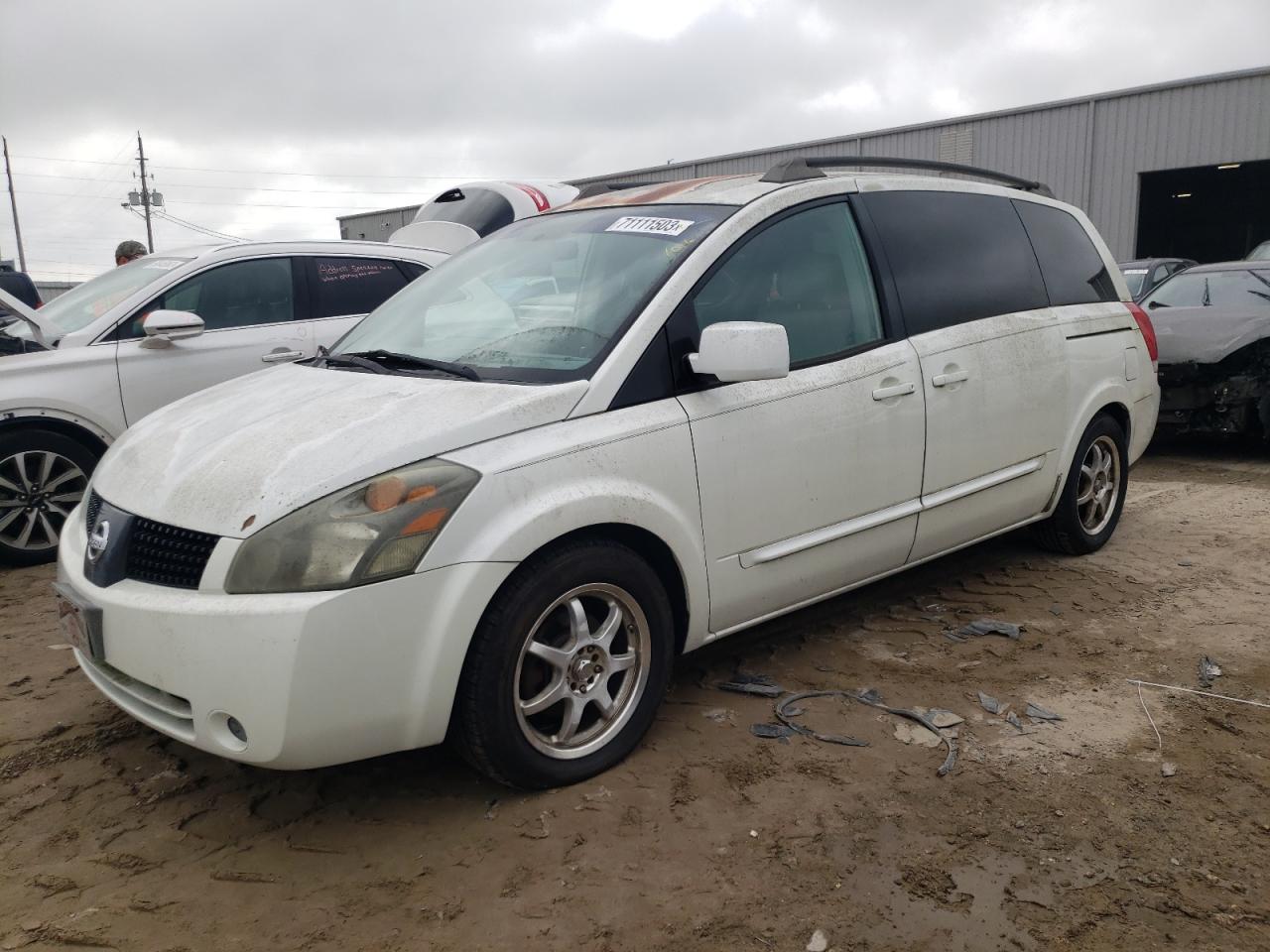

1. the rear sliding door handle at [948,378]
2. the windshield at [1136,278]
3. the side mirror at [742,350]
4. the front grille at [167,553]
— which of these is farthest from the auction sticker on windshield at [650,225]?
the windshield at [1136,278]

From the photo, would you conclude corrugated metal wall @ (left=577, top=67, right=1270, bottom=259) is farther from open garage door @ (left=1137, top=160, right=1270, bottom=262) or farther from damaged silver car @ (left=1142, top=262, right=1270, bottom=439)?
damaged silver car @ (left=1142, top=262, right=1270, bottom=439)

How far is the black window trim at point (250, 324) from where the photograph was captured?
5.61 metres

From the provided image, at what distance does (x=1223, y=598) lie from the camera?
447 centimetres

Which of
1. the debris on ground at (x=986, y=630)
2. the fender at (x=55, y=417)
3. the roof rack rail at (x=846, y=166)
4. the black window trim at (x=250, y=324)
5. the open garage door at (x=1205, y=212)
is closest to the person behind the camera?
the roof rack rail at (x=846, y=166)

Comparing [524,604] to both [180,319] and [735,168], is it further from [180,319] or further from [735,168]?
[735,168]

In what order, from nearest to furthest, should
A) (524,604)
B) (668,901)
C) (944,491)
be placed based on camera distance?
(668,901) → (524,604) → (944,491)

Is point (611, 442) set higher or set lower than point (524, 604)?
higher

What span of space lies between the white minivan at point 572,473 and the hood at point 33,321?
2.73 m

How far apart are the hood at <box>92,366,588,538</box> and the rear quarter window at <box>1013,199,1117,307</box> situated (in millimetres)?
2743

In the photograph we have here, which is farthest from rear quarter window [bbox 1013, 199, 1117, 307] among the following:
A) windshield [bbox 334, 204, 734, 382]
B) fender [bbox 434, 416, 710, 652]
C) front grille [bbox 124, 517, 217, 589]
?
front grille [bbox 124, 517, 217, 589]

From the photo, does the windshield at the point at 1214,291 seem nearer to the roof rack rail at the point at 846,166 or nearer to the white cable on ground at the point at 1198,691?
the roof rack rail at the point at 846,166

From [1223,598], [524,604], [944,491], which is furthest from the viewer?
[1223,598]

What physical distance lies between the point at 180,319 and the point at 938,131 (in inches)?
774

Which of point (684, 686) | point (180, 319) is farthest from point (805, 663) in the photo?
point (180, 319)
